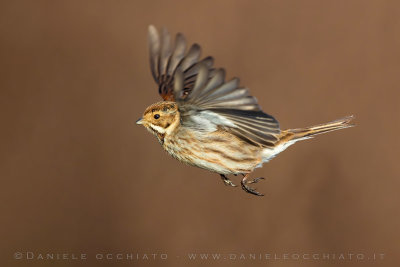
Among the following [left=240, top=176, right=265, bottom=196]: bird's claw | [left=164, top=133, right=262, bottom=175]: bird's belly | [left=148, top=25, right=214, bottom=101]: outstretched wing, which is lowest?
[left=240, top=176, right=265, bottom=196]: bird's claw

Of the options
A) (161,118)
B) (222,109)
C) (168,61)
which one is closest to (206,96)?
(222,109)

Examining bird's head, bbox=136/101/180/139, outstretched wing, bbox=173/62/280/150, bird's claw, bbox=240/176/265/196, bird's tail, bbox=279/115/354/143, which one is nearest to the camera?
outstretched wing, bbox=173/62/280/150

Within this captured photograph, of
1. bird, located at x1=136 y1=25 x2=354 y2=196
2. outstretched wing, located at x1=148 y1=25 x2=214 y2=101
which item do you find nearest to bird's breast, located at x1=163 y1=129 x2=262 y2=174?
bird, located at x1=136 y1=25 x2=354 y2=196

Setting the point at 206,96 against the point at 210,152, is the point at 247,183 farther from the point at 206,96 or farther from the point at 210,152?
the point at 206,96

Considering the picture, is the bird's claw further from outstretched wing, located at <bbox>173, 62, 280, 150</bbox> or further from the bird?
outstretched wing, located at <bbox>173, 62, 280, 150</bbox>

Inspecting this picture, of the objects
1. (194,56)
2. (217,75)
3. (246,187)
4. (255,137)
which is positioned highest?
(194,56)

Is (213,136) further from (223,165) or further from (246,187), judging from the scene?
(246,187)

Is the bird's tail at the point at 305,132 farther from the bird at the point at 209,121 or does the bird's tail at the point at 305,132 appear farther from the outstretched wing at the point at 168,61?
the outstretched wing at the point at 168,61

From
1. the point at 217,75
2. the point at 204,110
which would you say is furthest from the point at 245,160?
the point at 217,75
